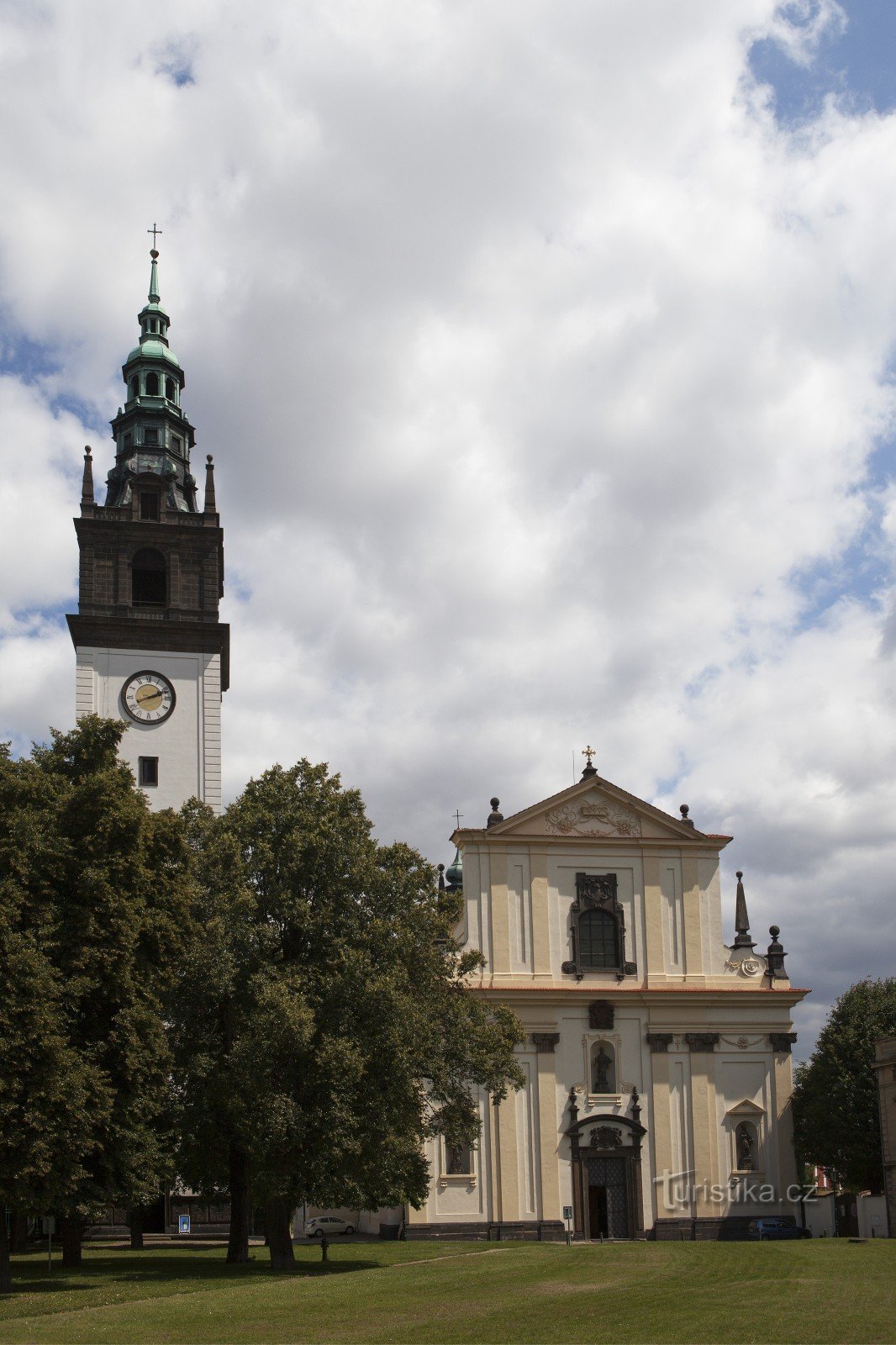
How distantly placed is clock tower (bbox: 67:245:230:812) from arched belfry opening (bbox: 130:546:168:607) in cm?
3

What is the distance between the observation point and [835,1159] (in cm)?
5478

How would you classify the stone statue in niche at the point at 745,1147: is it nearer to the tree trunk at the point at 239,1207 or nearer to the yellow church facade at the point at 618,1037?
the yellow church facade at the point at 618,1037

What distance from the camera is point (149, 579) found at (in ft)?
181

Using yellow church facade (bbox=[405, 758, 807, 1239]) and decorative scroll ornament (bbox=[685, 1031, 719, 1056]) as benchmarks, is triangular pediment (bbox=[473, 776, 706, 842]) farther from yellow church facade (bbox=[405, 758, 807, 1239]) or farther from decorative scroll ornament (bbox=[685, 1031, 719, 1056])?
decorative scroll ornament (bbox=[685, 1031, 719, 1056])

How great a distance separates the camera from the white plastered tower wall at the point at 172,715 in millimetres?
52062

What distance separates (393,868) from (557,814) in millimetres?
16553

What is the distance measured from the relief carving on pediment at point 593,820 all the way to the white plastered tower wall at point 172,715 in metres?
12.7

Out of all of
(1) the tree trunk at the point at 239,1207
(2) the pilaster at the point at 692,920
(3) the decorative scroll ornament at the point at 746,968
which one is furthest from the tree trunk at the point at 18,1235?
(3) the decorative scroll ornament at the point at 746,968

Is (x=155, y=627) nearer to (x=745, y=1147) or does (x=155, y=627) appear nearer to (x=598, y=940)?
(x=598, y=940)

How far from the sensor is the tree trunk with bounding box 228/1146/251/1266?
35250 mm

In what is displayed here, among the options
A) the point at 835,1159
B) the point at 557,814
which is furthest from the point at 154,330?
the point at 835,1159

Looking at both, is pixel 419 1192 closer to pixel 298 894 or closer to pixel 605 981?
pixel 298 894

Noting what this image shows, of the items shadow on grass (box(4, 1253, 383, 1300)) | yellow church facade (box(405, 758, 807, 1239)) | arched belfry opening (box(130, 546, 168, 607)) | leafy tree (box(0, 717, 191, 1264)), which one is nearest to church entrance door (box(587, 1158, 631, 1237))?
yellow church facade (box(405, 758, 807, 1239))

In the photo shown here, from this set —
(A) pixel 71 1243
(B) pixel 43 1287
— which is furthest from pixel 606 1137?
(B) pixel 43 1287
